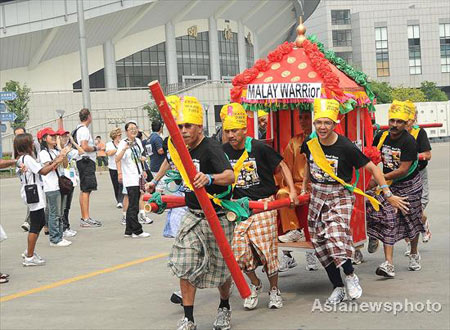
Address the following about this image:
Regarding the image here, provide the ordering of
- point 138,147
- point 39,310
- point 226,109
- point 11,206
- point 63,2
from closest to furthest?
point 226,109
point 39,310
point 138,147
point 11,206
point 63,2

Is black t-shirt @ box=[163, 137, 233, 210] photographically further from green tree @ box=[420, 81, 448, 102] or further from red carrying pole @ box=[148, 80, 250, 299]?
green tree @ box=[420, 81, 448, 102]

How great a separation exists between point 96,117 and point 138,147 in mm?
38093

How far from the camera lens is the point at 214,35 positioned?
62312 millimetres

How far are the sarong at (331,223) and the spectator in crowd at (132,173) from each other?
5.29m

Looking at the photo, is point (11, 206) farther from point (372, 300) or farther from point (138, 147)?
point (372, 300)

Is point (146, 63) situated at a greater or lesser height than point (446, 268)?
greater

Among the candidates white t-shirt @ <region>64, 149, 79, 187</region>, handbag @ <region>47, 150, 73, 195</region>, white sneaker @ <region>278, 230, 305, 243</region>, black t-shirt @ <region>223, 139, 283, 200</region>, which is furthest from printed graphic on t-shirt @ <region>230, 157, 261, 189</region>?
white t-shirt @ <region>64, 149, 79, 187</region>

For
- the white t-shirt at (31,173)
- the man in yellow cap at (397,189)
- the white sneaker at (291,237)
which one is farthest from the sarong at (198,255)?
the white t-shirt at (31,173)

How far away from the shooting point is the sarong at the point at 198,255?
6.29 meters

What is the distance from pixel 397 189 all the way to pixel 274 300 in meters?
2.39

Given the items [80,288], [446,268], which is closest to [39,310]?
[80,288]

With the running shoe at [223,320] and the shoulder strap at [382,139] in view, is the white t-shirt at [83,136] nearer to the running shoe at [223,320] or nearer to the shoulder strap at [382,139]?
the shoulder strap at [382,139]

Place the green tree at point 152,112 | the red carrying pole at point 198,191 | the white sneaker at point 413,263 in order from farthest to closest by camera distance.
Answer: the green tree at point 152,112, the white sneaker at point 413,263, the red carrying pole at point 198,191

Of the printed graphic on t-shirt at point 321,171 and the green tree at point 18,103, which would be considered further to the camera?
the green tree at point 18,103
